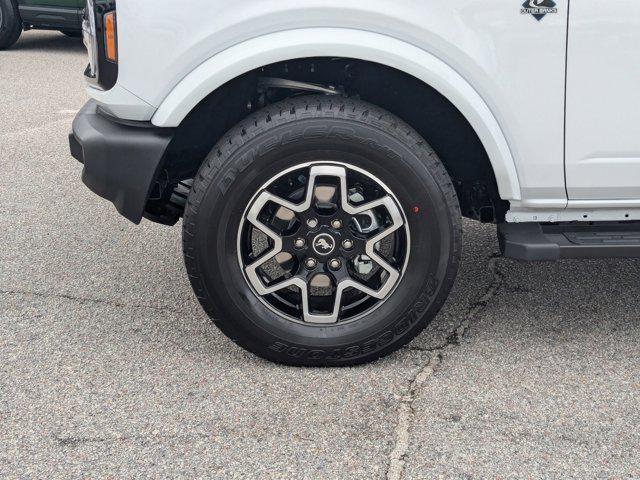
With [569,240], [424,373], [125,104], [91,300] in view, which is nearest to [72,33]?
[91,300]

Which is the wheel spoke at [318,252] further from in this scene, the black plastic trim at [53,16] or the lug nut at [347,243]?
the black plastic trim at [53,16]

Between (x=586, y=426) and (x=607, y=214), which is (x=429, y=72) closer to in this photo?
(x=607, y=214)

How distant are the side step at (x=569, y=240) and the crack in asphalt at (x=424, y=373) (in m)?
0.48

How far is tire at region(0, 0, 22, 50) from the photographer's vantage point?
8586mm

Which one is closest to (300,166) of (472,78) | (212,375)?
(472,78)

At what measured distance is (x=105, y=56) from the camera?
2.75 meters

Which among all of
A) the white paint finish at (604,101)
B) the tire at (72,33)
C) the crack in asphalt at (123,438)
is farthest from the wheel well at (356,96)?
the tire at (72,33)

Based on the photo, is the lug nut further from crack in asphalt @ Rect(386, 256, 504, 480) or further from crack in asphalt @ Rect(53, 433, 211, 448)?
crack in asphalt @ Rect(53, 433, 211, 448)

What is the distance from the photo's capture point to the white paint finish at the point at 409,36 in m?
2.59

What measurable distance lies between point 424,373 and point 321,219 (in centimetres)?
69

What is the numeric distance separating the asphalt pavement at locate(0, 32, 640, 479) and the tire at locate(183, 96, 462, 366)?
142 millimetres

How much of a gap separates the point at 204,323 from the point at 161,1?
1322 mm

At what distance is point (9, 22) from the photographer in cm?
869

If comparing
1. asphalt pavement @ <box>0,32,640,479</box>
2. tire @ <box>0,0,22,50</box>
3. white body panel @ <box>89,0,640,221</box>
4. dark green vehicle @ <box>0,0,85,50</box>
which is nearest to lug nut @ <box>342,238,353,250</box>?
asphalt pavement @ <box>0,32,640,479</box>
